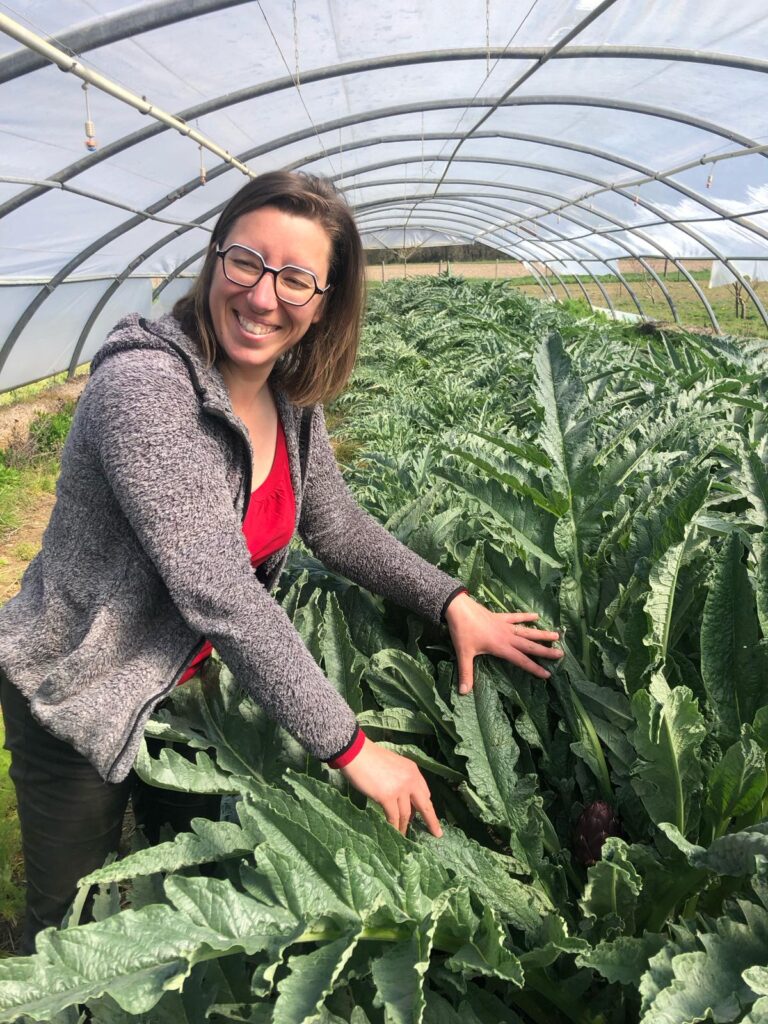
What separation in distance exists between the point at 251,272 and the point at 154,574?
1.82ft

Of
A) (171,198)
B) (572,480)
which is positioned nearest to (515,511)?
(572,480)

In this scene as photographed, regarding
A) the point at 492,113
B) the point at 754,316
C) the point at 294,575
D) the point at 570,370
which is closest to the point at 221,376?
the point at 294,575

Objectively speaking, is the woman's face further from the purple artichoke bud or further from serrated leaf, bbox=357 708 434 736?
the purple artichoke bud

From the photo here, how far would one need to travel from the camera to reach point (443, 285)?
12.1 metres

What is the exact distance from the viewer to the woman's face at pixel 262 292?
144 centimetres

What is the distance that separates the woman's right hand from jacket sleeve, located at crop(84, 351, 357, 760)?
0.18ft

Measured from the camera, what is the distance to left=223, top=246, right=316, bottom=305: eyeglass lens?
4.74 ft

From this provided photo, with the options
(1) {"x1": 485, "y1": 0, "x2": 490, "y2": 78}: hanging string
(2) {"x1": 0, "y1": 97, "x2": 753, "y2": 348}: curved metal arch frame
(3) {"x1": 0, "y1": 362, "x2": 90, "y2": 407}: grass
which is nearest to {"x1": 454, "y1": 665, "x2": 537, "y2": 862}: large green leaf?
(1) {"x1": 485, "y1": 0, "x2": 490, "y2": 78}: hanging string

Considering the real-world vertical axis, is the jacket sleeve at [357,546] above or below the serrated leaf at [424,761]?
above

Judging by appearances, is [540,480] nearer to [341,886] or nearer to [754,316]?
[341,886]

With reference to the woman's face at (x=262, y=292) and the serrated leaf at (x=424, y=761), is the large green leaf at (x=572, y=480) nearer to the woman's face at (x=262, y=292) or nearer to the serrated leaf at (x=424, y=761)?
the serrated leaf at (x=424, y=761)

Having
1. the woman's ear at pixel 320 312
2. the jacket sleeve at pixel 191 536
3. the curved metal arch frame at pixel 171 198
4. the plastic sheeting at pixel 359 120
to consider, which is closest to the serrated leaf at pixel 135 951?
the jacket sleeve at pixel 191 536

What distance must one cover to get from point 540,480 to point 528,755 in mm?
454

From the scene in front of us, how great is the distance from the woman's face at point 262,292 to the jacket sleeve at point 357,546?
306mm
